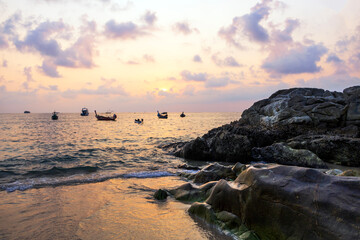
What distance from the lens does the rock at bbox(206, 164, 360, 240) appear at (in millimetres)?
3480

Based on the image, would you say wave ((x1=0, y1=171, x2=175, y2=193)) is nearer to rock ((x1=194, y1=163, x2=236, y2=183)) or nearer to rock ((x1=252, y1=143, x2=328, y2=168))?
rock ((x1=194, y1=163, x2=236, y2=183))

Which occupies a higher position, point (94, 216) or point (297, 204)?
point (297, 204)

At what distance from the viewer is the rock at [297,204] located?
3.48m

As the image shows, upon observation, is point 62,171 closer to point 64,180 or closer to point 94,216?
point 64,180

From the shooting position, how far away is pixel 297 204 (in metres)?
3.92

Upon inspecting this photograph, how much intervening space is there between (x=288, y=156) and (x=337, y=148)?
3155 millimetres

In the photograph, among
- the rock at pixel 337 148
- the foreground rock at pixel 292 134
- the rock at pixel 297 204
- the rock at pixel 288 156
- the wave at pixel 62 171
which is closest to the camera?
the rock at pixel 297 204

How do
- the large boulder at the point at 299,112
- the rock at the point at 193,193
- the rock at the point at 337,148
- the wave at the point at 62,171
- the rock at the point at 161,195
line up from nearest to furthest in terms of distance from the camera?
1. the rock at the point at 193,193
2. the rock at the point at 161,195
3. the wave at the point at 62,171
4. the rock at the point at 337,148
5. the large boulder at the point at 299,112

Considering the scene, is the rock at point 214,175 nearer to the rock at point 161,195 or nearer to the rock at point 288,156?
the rock at point 161,195

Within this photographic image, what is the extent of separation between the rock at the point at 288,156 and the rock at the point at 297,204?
893 centimetres

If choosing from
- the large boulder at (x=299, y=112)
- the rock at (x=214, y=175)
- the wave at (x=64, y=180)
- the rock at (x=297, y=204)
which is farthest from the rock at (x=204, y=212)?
the large boulder at (x=299, y=112)

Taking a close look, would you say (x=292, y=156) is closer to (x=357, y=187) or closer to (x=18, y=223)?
(x=357, y=187)

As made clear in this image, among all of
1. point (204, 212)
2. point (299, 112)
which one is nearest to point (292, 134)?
point (299, 112)

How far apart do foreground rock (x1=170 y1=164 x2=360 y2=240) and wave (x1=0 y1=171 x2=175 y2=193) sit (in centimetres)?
632
